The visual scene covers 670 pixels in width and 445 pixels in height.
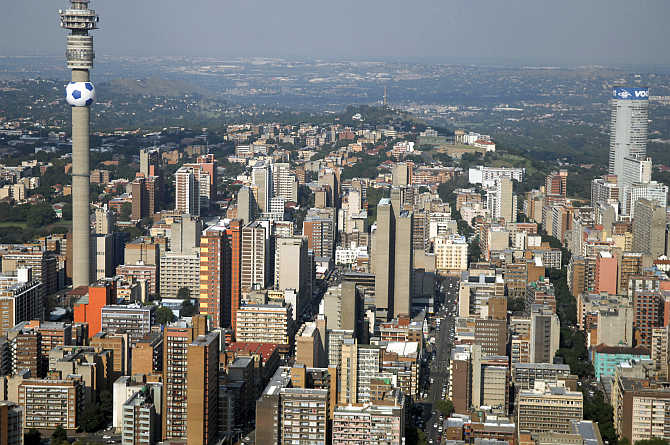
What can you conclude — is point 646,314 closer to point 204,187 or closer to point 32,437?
point 32,437

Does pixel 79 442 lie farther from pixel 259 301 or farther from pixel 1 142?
pixel 1 142

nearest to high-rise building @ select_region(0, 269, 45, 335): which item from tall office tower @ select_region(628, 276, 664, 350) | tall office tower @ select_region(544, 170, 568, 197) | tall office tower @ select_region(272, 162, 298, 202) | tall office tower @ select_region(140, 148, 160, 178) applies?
tall office tower @ select_region(628, 276, 664, 350)

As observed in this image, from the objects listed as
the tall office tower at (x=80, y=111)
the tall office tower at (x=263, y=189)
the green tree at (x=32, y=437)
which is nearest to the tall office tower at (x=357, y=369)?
the green tree at (x=32, y=437)

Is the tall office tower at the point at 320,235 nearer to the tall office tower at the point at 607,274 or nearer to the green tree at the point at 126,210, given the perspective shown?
the green tree at the point at 126,210

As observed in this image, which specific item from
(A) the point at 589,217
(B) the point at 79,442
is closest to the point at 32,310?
(B) the point at 79,442

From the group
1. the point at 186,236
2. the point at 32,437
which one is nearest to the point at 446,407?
the point at 32,437

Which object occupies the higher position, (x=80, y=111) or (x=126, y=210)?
(x=80, y=111)
